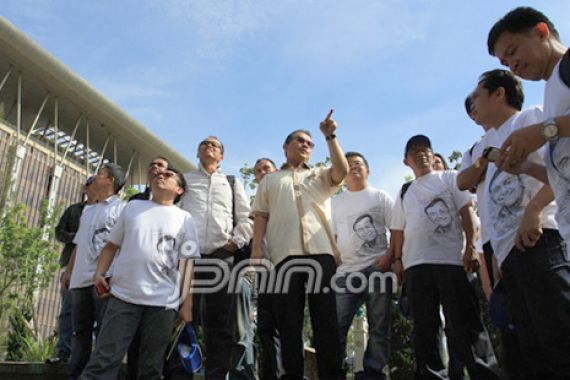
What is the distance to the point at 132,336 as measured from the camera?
3.39m

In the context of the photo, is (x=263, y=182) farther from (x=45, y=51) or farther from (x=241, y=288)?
(x=45, y=51)

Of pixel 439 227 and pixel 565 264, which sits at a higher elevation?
pixel 439 227

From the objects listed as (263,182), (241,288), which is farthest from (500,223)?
(241,288)

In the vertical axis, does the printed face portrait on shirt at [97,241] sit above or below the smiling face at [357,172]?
below

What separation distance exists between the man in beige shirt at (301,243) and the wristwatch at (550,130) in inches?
72.1

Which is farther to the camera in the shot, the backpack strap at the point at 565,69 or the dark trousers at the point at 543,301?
the dark trousers at the point at 543,301

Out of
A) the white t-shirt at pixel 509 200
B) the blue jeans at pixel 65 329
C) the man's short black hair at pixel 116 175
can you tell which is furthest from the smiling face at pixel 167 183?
the white t-shirt at pixel 509 200

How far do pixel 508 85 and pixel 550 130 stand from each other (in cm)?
134

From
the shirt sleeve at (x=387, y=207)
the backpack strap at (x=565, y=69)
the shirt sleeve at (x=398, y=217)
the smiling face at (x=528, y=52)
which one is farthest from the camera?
the shirt sleeve at (x=387, y=207)

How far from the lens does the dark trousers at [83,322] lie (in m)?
4.05

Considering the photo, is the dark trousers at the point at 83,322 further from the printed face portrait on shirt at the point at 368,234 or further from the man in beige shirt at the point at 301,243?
the printed face portrait on shirt at the point at 368,234

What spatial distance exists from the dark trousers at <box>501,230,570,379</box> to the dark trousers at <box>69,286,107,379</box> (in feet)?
10.3

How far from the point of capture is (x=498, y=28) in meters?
2.29

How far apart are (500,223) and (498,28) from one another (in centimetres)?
104
